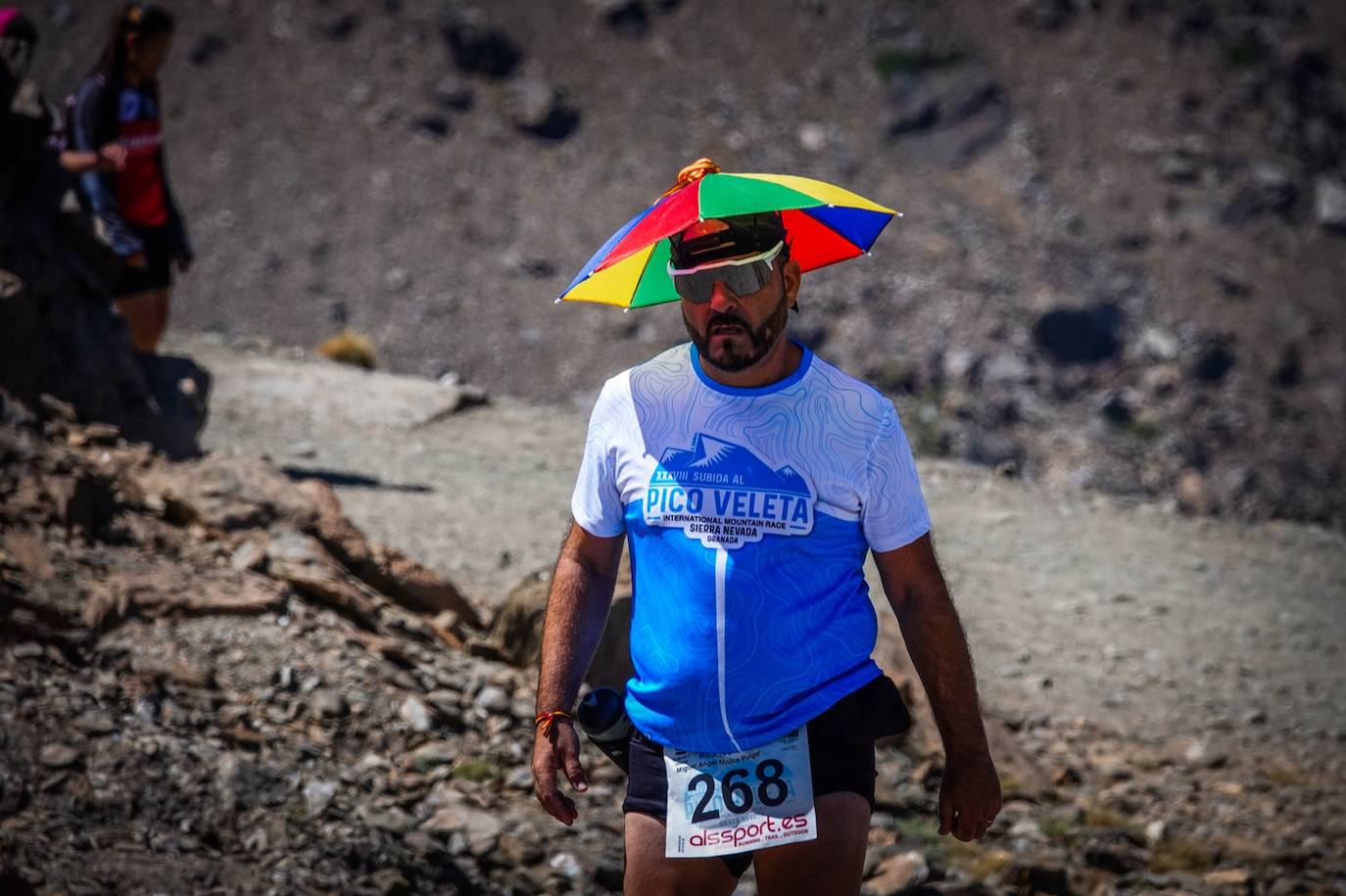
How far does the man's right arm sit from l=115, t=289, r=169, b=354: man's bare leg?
20.6ft

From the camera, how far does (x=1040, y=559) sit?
1029 cm

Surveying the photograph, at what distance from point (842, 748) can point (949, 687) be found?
255mm

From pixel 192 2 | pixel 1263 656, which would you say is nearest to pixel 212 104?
pixel 192 2

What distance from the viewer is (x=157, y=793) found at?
4797mm

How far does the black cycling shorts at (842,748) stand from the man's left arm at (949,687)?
0.31 ft

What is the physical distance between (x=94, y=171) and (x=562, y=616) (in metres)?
5.87

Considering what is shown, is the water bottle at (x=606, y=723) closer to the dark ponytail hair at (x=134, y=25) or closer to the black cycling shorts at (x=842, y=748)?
the black cycling shorts at (x=842, y=748)

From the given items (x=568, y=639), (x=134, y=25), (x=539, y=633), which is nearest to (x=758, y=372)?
(x=568, y=639)

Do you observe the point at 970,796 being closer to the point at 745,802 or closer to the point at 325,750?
the point at 745,802

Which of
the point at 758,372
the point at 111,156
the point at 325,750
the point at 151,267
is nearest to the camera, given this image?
the point at 758,372

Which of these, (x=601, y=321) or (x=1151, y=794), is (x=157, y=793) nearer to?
(x=1151, y=794)

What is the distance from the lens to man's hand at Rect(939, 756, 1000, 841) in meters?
3.00

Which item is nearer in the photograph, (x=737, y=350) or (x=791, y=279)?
(x=737, y=350)

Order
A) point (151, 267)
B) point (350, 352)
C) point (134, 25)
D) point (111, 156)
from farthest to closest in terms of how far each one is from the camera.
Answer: point (350, 352)
point (151, 267)
point (111, 156)
point (134, 25)
